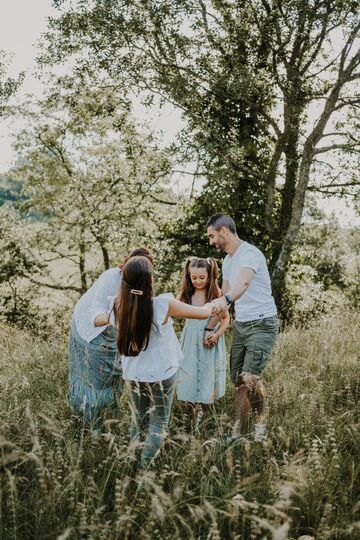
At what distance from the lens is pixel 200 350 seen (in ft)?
16.3

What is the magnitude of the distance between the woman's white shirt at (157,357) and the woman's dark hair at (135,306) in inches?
4.1

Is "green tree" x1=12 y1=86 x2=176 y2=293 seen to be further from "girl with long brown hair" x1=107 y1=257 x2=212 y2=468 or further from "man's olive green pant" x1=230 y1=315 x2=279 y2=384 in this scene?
"girl with long brown hair" x1=107 y1=257 x2=212 y2=468

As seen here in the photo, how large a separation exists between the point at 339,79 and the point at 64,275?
11.9 metres

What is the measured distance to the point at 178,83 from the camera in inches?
451

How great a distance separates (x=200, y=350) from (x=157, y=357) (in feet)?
4.64

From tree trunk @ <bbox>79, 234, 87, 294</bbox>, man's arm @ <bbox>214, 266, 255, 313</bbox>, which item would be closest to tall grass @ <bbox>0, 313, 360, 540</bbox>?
man's arm @ <bbox>214, 266, 255, 313</bbox>

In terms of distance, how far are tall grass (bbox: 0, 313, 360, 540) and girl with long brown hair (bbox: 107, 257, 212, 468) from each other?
0.19m

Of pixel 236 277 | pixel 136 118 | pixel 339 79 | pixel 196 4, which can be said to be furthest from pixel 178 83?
pixel 236 277

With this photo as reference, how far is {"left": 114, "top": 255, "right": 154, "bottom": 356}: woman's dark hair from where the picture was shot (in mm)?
3436

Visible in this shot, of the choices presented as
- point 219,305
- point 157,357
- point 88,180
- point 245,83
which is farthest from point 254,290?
point 88,180

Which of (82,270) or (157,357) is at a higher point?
(82,270)

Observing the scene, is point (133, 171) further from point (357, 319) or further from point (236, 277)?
point (236, 277)

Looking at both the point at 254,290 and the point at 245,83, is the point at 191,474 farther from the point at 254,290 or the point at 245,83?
the point at 245,83

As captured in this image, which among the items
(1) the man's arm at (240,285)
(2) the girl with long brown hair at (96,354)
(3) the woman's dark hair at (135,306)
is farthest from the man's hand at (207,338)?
(3) the woman's dark hair at (135,306)
